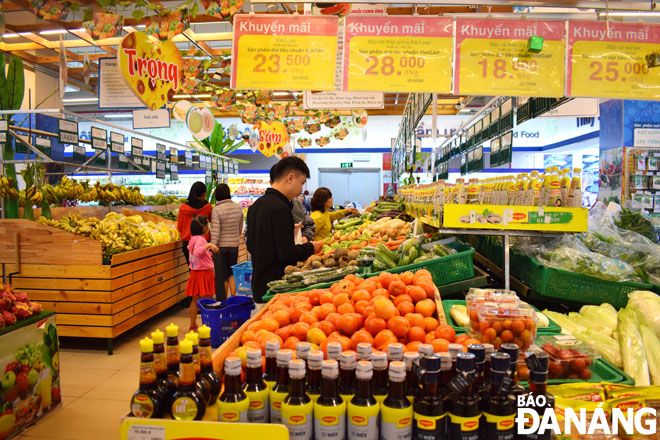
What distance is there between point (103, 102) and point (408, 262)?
543cm

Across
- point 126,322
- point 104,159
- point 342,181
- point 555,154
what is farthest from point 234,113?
point 126,322

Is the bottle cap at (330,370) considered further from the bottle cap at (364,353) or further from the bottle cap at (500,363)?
the bottle cap at (500,363)

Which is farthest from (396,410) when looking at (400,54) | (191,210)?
(191,210)

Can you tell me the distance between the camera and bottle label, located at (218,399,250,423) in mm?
1312

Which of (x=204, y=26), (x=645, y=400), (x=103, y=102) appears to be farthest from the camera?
(x=204, y=26)

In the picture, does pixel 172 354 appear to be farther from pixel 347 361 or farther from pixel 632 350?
pixel 632 350

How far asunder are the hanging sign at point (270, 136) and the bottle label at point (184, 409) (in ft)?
32.9

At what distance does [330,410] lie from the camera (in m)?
1.29

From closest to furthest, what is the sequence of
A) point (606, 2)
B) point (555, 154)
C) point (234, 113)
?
point (606, 2) → point (555, 154) → point (234, 113)

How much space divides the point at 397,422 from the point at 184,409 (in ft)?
2.17

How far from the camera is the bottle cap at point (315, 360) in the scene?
136 centimetres

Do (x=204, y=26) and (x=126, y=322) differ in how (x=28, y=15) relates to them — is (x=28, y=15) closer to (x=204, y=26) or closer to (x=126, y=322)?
(x=204, y=26)

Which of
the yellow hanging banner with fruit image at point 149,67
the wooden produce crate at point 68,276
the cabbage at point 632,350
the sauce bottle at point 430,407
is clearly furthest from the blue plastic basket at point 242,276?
the sauce bottle at point 430,407

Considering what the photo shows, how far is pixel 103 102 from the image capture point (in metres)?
6.48
